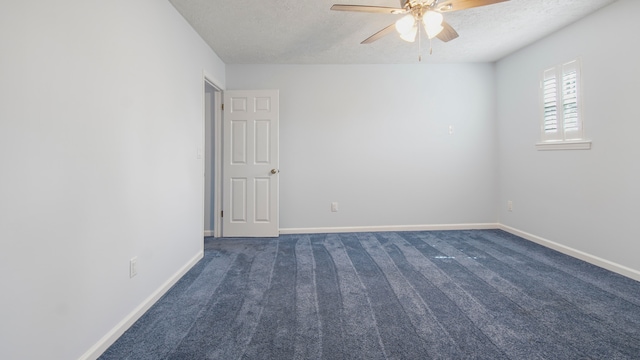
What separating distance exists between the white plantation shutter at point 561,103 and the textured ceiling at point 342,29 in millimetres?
469

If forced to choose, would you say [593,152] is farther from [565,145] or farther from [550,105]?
[550,105]

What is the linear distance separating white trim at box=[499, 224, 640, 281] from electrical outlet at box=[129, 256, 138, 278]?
391 cm

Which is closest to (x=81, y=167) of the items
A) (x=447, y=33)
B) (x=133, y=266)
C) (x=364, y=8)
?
(x=133, y=266)

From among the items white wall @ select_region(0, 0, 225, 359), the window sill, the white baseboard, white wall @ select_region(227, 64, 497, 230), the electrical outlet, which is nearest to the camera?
white wall @ select_region(0, 0, 225, 359)

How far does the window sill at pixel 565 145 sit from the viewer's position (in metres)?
2.57

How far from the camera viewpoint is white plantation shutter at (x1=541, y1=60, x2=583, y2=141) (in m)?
2.66

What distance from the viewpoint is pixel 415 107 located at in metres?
3.72

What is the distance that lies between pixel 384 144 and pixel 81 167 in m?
3.26

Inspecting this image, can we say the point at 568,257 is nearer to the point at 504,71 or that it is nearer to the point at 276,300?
the point at 504,71

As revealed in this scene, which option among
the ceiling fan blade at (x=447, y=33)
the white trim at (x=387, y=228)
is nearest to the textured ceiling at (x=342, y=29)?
the ceiling fan blade at (x=447, y=33)

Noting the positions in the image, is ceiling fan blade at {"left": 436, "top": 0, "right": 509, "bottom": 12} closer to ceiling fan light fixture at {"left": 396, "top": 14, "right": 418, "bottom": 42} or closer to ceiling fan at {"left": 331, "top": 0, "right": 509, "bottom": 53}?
ceiling fan at {"left": 331, "top": 0, "right": 509, "bottom": 53}

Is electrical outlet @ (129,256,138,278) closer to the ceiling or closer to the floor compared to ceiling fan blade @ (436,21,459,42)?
closer to the floor

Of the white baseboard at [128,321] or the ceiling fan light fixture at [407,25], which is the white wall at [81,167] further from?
the ceiling fan light fixture at [407,25]

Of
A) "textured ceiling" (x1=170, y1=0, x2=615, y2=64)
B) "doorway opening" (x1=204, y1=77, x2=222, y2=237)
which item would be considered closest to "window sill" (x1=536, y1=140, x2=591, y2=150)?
"textured ceiling" (x1=170, y1=0, x2=615, y2=64)
